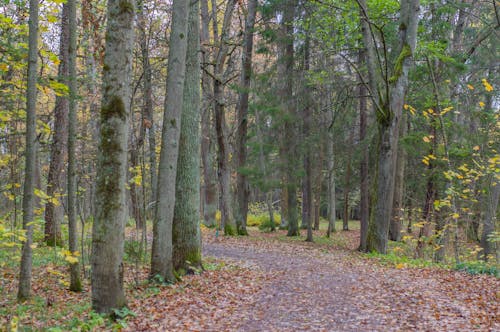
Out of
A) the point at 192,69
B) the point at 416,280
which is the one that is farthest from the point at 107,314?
the point at 416,280

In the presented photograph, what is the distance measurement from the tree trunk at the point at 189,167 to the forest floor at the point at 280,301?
0.71m

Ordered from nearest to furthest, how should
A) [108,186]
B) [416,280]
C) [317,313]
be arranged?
[108,186]
[317,313]
[416,280]

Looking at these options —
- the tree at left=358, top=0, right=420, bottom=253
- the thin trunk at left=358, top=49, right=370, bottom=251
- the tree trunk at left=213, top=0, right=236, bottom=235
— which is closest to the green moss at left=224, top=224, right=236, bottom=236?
the tree trunk at left=213, top=0, right=236, bottom=235

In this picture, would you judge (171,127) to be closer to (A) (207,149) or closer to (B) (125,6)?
(B) (125,6)

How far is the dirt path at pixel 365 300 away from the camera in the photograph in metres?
6.11

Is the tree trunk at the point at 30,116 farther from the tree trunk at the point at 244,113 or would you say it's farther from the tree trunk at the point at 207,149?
the tree trunk at the point at 207,149

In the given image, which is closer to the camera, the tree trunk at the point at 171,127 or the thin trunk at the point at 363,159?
the tree trunk at the point at 171,127

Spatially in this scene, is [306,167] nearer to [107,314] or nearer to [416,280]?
[416,280]

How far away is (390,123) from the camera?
499 inches

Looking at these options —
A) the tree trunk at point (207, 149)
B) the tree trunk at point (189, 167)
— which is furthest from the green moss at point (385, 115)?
Result: the tree trunk at point (207, 149)

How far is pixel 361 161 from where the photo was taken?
60.8ft

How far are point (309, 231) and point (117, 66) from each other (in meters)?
13.3

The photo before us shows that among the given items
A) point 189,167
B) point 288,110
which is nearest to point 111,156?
point 189,167

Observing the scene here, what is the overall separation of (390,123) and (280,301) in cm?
732
